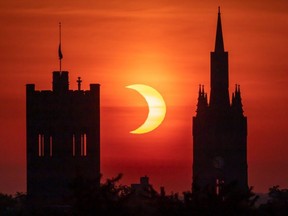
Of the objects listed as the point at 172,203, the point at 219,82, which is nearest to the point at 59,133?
the point at 219,82

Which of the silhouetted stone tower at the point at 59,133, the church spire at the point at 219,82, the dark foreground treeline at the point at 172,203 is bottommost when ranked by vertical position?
the dark foreground treeline at the point at 172,203

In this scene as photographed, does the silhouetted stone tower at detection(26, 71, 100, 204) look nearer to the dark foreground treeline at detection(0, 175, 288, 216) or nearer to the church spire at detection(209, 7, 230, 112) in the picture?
the church spire at detection(209, 7, 230, 112)

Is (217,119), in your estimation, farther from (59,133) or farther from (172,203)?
(172,203)

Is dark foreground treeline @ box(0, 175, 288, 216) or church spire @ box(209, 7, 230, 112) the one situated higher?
church spire @ box(209, 7, 230, 112)

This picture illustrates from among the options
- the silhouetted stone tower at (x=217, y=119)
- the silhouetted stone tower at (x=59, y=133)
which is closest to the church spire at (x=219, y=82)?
the silhouetted stone tower at (x=217, y=119)

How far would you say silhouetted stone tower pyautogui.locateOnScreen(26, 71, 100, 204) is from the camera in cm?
16338

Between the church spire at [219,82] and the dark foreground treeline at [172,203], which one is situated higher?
the church spire at [219,82]

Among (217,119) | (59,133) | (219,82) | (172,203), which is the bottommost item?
(172,203)

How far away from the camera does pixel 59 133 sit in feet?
552

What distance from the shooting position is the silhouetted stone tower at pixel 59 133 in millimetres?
163375

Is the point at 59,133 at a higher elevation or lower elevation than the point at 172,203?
higher

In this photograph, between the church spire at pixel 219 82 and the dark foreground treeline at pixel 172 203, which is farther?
the church spire at pixel 219 82

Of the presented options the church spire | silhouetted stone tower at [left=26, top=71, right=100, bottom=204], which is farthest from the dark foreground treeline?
the church spire

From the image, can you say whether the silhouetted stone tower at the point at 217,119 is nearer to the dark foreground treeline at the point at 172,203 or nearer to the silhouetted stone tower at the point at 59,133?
the silhouetted stone tower at the point at 59,133
